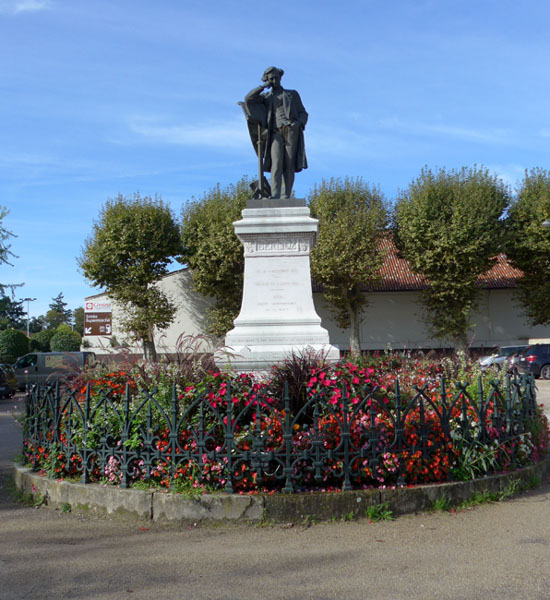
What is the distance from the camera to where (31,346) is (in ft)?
136

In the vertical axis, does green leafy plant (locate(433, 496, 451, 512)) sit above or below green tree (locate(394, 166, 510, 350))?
below

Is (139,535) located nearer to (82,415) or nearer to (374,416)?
(82,415)

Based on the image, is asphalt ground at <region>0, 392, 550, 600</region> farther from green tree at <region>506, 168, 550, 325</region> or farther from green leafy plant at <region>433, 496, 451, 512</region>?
green tree at <region>506, 168, 550, 325</region>

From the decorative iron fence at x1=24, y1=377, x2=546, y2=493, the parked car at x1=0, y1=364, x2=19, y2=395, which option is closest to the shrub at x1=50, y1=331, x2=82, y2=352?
the parked car at x1=0, y1=364, x2=19, y2=395

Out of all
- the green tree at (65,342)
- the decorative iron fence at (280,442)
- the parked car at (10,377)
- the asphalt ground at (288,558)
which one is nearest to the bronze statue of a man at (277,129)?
the decorative iron fence at (280,442)

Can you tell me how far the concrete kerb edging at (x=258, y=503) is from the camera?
530cm

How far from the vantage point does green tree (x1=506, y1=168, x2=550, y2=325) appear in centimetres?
2848

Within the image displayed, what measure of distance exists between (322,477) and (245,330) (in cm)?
338

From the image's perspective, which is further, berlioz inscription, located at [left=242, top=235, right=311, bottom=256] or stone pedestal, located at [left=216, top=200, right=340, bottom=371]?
berlioz inscription, located at [left=242, top=235, right=311, bottom=256]

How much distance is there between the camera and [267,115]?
373 inches

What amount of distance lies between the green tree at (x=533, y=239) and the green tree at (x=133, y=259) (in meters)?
16.8

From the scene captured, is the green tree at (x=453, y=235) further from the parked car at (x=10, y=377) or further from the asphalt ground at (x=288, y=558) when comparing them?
the asphalt ground at (x=288, y=558)

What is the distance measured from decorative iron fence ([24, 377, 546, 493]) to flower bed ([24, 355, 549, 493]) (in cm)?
1

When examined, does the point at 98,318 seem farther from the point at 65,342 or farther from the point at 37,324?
the point at 37,324
